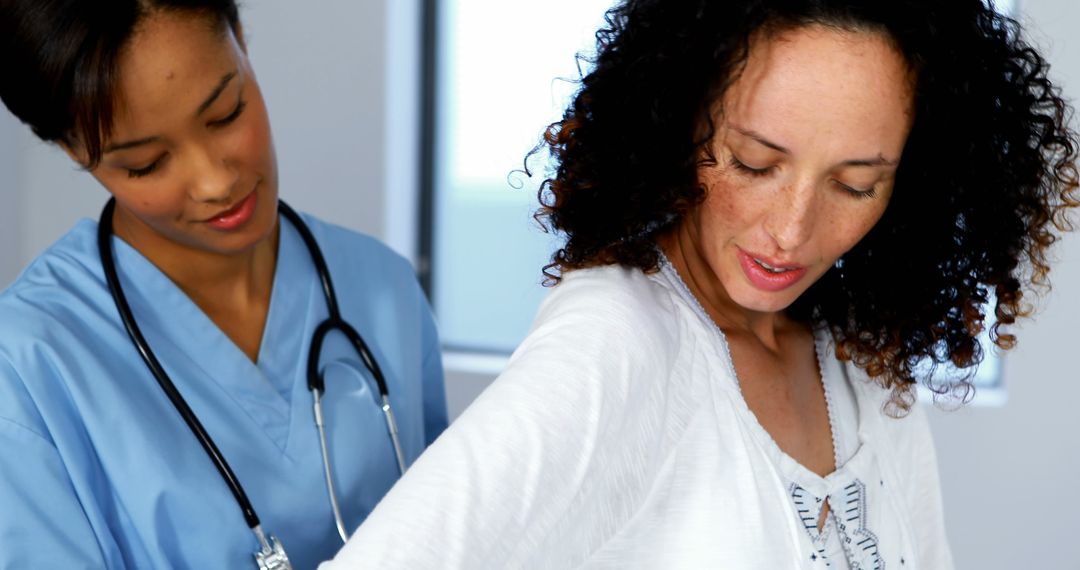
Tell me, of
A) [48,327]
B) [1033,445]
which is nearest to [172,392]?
[48,327]

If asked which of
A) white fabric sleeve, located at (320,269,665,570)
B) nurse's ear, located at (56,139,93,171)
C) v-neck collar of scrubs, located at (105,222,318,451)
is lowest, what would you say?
v-neck collar of scrubs, located at (105,222,318,451)

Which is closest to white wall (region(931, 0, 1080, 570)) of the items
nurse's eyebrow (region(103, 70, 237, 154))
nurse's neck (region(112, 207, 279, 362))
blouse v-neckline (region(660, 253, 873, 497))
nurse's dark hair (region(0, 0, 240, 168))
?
blouse v-neckline (region(660, 253, 873, 497))

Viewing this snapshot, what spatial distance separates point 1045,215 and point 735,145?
37 cm

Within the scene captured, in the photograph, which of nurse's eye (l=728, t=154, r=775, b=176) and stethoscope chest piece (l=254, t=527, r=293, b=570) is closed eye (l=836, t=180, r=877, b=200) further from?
stethoscope chest piece (l=254, t=527, r=293, b=570)

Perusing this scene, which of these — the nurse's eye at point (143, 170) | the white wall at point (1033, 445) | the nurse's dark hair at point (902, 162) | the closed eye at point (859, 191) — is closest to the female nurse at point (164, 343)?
the nurse's eye at point (143, 170)

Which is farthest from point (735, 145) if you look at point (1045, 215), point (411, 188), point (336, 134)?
point (411, 188)

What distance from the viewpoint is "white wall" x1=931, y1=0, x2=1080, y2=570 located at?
227 centimetres

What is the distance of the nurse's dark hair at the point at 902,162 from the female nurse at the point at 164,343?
379mm

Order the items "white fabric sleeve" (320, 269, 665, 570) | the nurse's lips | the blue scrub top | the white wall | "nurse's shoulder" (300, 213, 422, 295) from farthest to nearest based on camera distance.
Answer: the white wall, "nurse's shoulder" (300, 213, 422, 295), the nurse's lips, the blue scrub top, "white fabric sleeve" (320, 269, 665, 570)

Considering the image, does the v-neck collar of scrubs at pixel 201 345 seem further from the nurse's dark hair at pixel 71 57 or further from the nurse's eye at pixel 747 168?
the nurse's eye at pixel 747 168

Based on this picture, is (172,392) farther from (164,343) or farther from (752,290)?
(752,290)

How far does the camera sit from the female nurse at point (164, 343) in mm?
1084

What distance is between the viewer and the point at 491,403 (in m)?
0.70

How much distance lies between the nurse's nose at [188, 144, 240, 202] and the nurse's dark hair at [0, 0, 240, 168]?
9cm
